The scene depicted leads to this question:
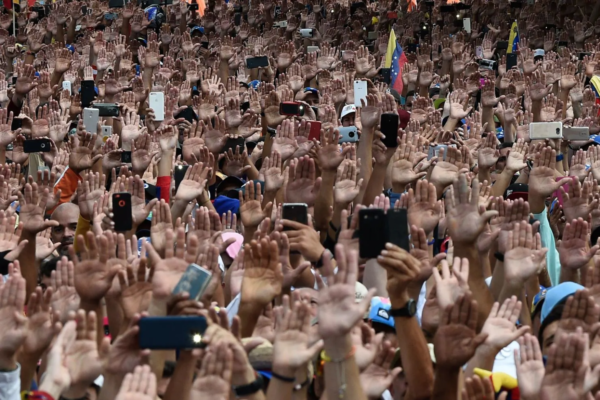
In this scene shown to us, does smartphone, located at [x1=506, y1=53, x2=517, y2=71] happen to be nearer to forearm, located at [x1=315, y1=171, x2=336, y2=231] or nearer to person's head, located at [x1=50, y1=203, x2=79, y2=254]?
forearm, located at [x1=315, y1=171, x2=336, y2=231]

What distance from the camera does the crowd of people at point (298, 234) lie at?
317 centimetres

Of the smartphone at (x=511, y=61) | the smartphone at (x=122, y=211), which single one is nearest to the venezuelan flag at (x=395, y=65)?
the smartphone at (x=511, y=61)

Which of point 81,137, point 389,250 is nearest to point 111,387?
point 389,250

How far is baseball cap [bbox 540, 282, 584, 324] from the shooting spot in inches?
159

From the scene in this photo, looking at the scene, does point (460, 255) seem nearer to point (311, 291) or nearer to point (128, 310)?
point (311, 291)

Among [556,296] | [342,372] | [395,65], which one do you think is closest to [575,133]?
[556,296]

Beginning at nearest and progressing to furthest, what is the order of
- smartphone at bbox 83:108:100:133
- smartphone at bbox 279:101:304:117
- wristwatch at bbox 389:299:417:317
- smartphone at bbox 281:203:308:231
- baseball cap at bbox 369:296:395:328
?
wristwatch at bbox 389:299:417:317, baseball cap at bbox 369:296:395:328, smartphone at bbox 281:203:308:231, smartphone at bbox 83:108:100:133, smartphone at bbox 279:101:304:117

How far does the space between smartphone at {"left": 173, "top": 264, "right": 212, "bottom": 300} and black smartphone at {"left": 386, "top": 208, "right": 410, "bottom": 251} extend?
0.78 meters

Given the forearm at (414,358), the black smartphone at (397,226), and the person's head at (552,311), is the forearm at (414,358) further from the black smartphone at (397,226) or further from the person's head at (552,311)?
the person's head at (552,311)

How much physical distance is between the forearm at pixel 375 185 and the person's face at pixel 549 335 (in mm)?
1961

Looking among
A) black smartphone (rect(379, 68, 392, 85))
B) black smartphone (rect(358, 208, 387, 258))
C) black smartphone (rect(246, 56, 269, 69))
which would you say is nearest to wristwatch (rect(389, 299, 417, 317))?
black smartphone (rect(358, 208, 387, 258))

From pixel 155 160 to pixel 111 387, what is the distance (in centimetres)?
390

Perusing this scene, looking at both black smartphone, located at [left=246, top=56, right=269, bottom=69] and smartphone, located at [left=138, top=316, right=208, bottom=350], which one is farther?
black smartphone, located at [left=246, top=56, right=269, bottom=69]

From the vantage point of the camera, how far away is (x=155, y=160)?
274 inches
